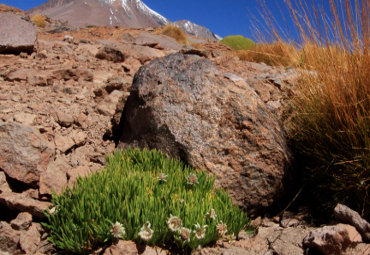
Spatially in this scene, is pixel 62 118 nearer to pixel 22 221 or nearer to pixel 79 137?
pixel 79 137

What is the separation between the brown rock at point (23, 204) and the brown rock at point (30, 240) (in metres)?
0.14

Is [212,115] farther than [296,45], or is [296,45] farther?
[296,45]

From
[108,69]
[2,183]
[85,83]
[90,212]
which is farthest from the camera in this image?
[108,69]

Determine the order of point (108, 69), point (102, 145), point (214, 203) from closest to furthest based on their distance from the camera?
point (214, 203)
point (102, 145)
point (108, 69)

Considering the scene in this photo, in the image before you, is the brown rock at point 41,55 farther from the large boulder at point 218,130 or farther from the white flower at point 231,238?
the white flower at point 231,238

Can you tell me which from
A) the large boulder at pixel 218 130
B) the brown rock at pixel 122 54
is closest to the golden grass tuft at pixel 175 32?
the brown rock at pixel 122 54

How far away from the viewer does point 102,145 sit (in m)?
3.64

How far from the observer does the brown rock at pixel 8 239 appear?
2195 mm

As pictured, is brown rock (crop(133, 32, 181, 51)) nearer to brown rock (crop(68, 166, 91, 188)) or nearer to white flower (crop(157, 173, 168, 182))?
brown rock (crop(68, 166, 91, 188))

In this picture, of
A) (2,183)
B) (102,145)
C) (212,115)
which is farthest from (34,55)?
(212,115)

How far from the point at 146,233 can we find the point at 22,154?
1778 millimetres

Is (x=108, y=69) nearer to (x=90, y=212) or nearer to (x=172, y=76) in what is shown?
(x=172, y=76)

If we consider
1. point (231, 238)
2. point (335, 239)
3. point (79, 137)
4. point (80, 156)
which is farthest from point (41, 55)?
point (335, 239)

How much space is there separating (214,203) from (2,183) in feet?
6.94
